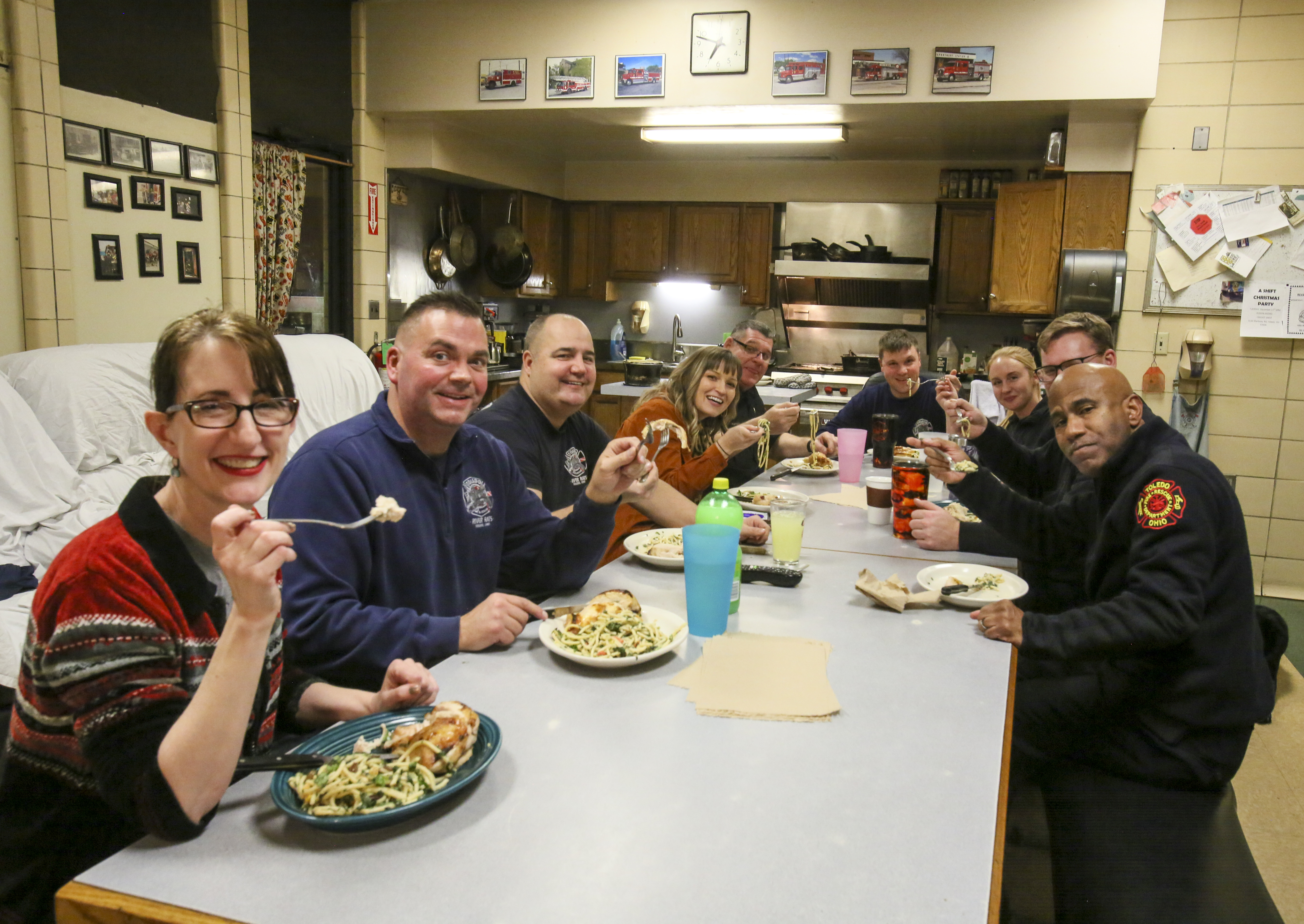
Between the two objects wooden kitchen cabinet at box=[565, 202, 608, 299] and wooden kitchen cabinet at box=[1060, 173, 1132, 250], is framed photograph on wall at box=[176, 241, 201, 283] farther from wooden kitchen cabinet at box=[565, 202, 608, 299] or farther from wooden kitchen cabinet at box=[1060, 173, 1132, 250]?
wooden kitchen cabinet at box=[1060, 173, 1132, 250]

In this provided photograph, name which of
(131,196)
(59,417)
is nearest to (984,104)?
(131,196)

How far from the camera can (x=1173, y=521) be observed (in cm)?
176

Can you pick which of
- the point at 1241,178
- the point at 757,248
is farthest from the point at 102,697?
the point at 757,248

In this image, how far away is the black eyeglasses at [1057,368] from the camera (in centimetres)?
291

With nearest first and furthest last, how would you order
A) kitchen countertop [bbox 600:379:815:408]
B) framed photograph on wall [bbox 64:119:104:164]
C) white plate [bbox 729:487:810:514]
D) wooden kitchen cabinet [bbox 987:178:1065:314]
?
white plate [bbox 729:487:810:514], framed photograph on wall [bbox 64:119:104:164], wooden kitchen cabinet [bbox 987:178:1065:314], kitchen countertop [bbox 600:379:815:408]

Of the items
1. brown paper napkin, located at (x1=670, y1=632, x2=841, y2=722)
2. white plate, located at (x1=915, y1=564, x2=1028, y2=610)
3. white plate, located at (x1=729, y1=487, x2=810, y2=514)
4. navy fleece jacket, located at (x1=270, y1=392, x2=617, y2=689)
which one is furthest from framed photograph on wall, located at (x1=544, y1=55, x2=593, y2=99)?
brown paper napkin, located at (x1=670, y1=632, x2=841, y2=722)

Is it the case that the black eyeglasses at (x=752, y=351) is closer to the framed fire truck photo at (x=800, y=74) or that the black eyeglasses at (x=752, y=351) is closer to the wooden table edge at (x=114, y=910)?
the framed fire truck photo at (x=800, y=74)

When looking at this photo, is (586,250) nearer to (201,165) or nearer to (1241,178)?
(201,165)

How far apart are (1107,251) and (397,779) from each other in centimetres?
526

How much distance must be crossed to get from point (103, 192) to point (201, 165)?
2.06 feet

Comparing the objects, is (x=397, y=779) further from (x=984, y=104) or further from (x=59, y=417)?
(x=984, y=104)

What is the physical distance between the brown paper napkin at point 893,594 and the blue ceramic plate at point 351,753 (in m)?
0.99

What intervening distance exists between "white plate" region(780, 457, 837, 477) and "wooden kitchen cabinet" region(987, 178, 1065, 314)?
2614 mm

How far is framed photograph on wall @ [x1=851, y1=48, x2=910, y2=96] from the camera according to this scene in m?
5.12
